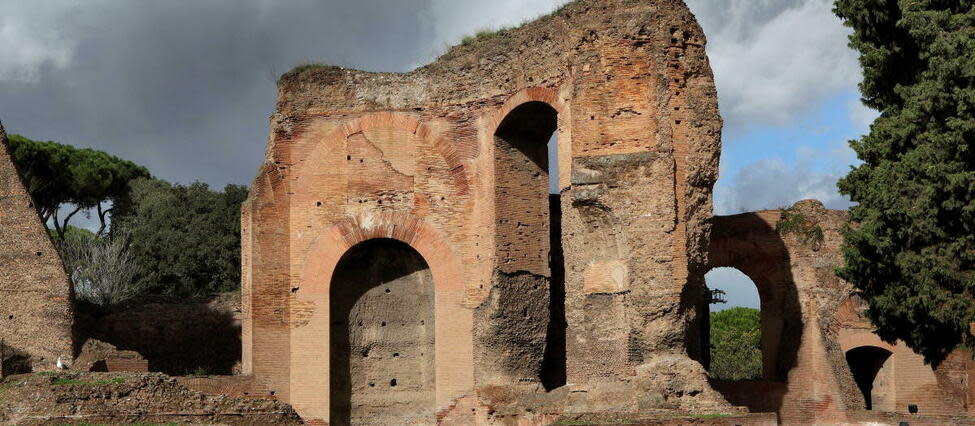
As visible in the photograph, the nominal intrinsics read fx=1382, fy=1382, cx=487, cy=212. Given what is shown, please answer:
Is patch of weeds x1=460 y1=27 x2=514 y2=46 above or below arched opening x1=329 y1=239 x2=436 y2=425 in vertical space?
above

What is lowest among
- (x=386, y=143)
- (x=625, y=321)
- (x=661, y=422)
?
(x=661, y=422)

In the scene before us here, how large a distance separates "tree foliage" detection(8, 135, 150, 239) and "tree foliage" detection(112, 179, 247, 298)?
136 centimetres

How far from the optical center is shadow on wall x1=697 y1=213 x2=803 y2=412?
22406 mm

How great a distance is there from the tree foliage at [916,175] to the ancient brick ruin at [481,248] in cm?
224

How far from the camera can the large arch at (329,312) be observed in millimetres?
20906

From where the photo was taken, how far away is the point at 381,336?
2197cm

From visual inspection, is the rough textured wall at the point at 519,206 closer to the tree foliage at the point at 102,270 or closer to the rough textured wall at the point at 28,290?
the rough textured wall at the point at 28,290

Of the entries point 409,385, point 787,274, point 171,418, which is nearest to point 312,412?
point 409,385

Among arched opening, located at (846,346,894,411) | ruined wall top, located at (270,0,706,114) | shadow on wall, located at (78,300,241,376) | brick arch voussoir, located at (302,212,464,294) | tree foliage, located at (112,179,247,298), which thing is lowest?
arched opening, located at (846,346,894,411)

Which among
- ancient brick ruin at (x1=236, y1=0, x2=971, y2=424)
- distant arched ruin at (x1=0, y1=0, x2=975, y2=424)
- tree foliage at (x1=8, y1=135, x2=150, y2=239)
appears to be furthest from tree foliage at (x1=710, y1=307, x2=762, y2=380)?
tree foliage at (x1=8, y1=135, x2=150, y2=239)

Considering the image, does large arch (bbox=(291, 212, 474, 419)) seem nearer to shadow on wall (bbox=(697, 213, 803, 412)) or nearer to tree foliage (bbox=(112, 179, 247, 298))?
shadow on wall (bbox=(697, 213, 803, 412))

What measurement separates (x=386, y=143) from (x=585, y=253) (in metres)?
4.76

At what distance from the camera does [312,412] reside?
21.3 meters

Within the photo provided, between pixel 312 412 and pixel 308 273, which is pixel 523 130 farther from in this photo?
pixel 312 412
